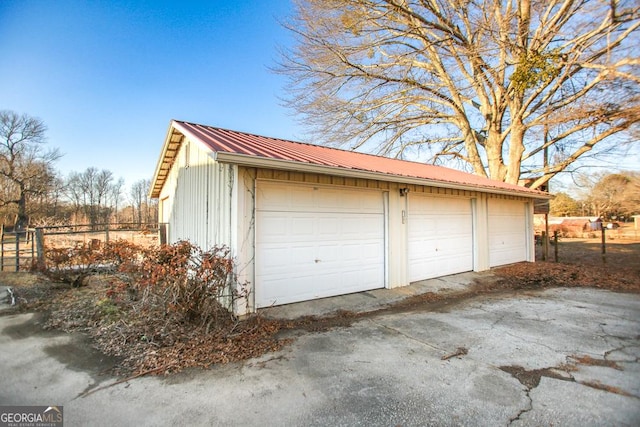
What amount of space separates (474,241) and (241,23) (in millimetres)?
9711

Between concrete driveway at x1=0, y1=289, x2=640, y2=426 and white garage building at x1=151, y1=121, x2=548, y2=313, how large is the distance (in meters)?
1.48

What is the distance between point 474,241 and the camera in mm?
8711

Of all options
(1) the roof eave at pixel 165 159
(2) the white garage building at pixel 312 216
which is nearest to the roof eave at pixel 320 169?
(2) the white garage building at pixel 312 216

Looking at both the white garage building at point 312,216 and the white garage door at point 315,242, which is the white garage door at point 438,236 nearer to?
the white garage building at point 312,216

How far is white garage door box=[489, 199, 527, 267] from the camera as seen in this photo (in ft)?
30.9

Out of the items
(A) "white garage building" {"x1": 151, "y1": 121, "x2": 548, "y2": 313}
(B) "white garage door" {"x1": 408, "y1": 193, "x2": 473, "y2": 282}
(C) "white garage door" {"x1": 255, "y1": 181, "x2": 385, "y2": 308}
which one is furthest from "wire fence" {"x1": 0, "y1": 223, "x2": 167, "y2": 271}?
(B) "white garage door" {"x1": 408, "y1": 193, "x2": 473, "y2": 282}

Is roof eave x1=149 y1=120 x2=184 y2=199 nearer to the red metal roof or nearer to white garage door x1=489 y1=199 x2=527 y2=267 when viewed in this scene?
the red metal roof

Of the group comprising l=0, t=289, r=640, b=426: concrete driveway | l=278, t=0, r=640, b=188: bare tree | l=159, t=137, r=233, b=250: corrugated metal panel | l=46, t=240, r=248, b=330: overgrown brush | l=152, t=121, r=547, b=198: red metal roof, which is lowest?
l=0, t=289, r=640, b=426: concrete driveway

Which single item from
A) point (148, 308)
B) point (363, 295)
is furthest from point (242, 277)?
point (363, 295)

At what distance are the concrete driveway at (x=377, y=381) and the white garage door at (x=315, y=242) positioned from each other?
52.5 inches

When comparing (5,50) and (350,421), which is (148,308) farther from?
(5,50)

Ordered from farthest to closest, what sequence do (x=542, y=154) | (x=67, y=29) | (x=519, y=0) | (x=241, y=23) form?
(x=542, y=154) < (x=519, y=0) < (x=241, y=23) < (x=67, y=29)

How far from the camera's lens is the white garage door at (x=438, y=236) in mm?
7227

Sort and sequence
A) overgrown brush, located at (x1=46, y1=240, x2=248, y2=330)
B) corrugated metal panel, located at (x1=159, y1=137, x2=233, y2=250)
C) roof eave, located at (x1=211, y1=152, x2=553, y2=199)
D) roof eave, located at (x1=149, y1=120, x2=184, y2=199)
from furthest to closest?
roof eave, located at (x1=149, y1=120, x2=184, y2=199), corrugated metal panel, located at (x1=159, y1=137, x2=233, y2=250), roof eave, located at (x1=211, y1=152, x2=553, y2=199), overgrown brush, located at (x1=46, y1=240, x2=248, y2=330)
